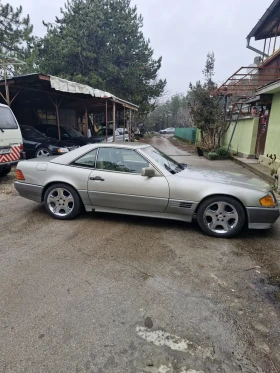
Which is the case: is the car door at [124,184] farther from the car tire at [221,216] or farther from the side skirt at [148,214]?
the car tire at [221,216]

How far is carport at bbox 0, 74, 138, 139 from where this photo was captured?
29.8 feet

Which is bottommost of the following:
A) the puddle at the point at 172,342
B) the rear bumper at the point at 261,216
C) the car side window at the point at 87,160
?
the puddle at the point at 172,342

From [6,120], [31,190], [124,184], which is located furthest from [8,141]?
[124,184]

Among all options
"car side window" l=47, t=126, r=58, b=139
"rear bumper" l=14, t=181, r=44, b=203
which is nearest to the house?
"rear bumper" l=14, t=181, r=44, b=203

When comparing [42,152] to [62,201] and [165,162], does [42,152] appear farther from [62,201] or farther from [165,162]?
[165,162]

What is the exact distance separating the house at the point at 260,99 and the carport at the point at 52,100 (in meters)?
6.01

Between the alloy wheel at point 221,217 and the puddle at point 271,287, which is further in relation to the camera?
the alloy wheel at point 221,217

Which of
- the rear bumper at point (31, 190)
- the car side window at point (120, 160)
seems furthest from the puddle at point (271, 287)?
the rear bumper at point (31, 190)

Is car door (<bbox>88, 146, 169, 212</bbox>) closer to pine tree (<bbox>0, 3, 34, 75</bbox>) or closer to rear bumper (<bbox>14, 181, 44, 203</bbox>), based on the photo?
rear bumper (<bbox>14, 181, 44, 203</bbox>)

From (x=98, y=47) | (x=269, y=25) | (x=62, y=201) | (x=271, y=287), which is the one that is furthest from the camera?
(x=98, y=47)

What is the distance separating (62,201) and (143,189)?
1467 millimetres

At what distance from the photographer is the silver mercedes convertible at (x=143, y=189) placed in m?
3.74

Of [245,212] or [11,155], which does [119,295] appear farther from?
[11,155]

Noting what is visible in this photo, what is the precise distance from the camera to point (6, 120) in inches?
279
